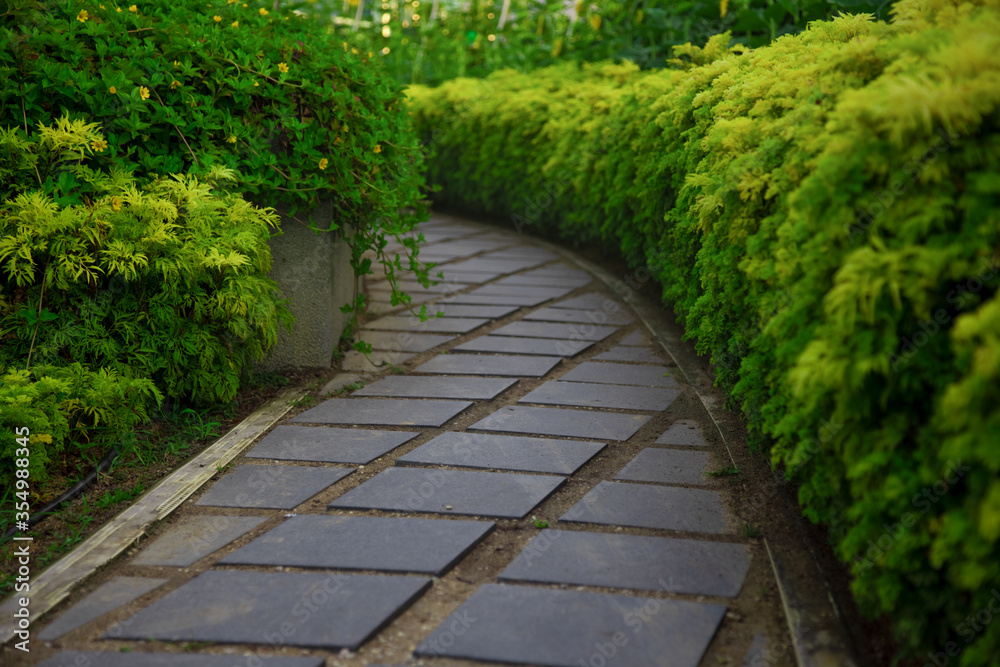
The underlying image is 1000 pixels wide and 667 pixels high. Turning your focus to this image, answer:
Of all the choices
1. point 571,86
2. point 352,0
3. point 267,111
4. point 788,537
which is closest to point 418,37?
point 352,0

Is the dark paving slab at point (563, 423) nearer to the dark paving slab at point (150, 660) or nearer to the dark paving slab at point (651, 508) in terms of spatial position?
the dark paving slab at point (651, 508)

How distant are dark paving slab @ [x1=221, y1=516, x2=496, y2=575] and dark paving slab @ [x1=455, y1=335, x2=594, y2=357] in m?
1.93

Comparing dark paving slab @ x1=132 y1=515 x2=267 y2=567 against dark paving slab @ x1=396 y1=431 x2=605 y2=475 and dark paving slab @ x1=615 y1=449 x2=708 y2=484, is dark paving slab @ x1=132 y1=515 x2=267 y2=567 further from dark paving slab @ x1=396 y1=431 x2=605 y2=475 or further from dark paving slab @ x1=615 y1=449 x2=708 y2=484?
dark paving slab @ x1=615 y1=449 x2=708 y2=484

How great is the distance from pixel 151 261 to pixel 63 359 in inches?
19.1

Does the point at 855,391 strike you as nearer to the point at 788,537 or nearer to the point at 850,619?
the point at 850,619

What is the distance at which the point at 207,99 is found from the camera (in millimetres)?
3641

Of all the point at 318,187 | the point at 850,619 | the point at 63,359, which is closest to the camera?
the point at 850,619

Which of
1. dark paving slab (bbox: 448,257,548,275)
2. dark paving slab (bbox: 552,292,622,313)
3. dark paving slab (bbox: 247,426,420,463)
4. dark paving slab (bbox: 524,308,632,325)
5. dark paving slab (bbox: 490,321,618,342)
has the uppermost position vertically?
dark paving slab (bbox: 448,257,548,275)

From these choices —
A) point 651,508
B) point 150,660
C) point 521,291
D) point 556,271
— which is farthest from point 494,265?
point 150,660

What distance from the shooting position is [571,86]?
7.06 m

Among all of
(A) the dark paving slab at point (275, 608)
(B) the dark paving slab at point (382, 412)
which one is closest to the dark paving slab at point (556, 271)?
(B) the dark paving slab at point (382, 412)

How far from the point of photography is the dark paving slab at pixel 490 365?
13.4ft

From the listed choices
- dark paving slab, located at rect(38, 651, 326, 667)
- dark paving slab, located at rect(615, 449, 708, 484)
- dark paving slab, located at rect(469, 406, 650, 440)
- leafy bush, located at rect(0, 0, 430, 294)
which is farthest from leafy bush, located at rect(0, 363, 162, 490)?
dark paving slab, located at rect(615, 449, 708, 484)

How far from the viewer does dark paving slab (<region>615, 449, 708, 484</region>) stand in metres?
2.93
